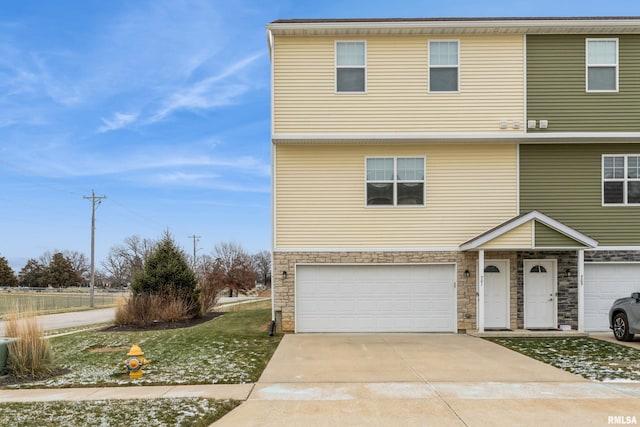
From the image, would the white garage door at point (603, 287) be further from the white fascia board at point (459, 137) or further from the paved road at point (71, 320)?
the paved road at point (71, 320)

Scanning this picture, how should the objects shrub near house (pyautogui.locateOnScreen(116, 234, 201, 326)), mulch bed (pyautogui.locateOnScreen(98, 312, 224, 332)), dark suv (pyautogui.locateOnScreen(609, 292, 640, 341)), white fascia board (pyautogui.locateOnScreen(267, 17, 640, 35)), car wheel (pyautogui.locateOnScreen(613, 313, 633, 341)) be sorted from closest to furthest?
dark suv (pyautogui.locateOnScreen(609, 292, 640, 341)) < car wheel (pyautogui.locateOnScreen(613, 313, 633, 341)) < white fascia board (pyautogui.locateOnScreen(267, 17, 640, 35)) < mulch bed (pyautogui.locateOnScreen(98, 312, 224, 332)) < shrub near house (pyautogui.locateOnScreen(116, 234, 201, 326))

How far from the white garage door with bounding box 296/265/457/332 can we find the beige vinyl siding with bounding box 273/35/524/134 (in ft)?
13.1

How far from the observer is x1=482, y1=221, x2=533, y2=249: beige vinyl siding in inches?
497

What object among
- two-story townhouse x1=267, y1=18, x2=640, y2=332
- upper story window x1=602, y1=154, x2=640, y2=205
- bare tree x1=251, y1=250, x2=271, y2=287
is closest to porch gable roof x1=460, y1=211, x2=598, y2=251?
two-story townhouse x1=267, y1=18, x2=640, y2=332

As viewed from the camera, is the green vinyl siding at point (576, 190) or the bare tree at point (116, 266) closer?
the green vinyl siding at point (576, 190)

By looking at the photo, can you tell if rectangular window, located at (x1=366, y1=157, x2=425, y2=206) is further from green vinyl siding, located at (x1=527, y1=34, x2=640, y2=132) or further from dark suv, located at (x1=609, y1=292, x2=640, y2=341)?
dark suv, located at (x1=609, y1=292, x2=640, y2=341)

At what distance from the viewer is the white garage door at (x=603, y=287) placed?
45.0 feet

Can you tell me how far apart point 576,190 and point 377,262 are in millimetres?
6018

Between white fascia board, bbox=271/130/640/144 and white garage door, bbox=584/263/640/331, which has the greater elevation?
white fascia board, bbox=271/130/640/144

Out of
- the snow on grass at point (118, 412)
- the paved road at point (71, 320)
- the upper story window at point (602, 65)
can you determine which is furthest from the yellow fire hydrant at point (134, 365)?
the upper story window at point (602, 65)

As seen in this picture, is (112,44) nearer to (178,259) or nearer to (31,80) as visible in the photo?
(31,80)

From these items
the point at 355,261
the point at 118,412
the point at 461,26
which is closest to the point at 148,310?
the point at 355,261

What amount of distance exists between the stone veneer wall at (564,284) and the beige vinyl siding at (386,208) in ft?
4.87

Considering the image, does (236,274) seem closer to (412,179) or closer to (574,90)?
(412,179)
